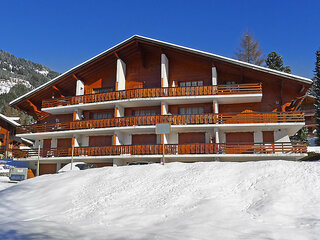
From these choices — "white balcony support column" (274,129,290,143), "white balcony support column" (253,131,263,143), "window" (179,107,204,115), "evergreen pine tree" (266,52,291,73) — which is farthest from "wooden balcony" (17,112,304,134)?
"evergreen pine tree" (266,52,291,73)

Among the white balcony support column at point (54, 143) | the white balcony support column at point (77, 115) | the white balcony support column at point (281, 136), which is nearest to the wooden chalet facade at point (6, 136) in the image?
the white balcony support column at point (54, 143)

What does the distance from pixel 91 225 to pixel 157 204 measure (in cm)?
205

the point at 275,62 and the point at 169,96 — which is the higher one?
the point at 275,62

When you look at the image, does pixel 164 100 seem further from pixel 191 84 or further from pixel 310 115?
pixel 310 115

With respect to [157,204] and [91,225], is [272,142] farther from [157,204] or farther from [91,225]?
[91,225]

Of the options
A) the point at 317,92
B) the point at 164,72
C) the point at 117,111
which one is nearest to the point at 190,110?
the point at 164,72

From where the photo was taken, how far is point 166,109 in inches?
989

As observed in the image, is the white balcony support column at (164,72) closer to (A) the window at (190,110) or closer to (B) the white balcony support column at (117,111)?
(A) the window at (190,110)

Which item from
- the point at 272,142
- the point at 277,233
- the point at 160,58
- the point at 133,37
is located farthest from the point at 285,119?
the point at 277,233

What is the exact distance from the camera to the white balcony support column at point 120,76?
87.1 ft

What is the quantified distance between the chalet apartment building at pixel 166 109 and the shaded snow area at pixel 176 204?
37.8 feet

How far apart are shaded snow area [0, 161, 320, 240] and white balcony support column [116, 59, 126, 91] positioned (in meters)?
15.3

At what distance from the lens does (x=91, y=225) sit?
25.5ft

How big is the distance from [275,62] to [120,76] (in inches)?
1017
